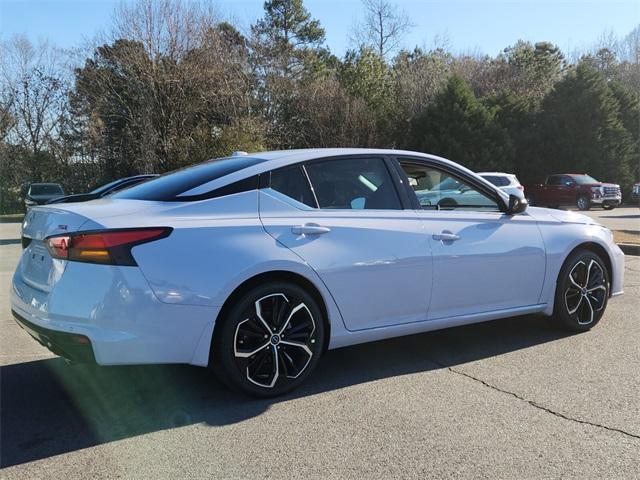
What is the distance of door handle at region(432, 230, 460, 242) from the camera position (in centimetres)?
447

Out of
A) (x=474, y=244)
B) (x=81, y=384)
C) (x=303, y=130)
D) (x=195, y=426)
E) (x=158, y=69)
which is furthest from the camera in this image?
(x=303, y=130)

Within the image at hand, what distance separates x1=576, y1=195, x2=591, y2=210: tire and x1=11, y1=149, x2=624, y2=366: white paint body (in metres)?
24.8

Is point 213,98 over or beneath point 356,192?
over

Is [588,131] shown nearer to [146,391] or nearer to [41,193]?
→ [41,193]

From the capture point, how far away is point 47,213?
380 cm

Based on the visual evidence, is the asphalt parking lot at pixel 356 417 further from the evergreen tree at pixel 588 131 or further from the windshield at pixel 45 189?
the evergreen tree at pixel 588 131

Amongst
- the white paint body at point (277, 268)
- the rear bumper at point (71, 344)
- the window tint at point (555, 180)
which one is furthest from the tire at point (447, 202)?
the window tint at point (555, 180)

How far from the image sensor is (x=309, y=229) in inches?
156

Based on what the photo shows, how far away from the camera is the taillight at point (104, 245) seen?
337 cm

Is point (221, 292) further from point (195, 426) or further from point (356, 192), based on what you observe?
point (356, 192)

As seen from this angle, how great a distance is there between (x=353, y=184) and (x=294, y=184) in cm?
50

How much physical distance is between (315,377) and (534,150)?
115 feet

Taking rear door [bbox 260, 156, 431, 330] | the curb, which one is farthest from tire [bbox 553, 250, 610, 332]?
the curb

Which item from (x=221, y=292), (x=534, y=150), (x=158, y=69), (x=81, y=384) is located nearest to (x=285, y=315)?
(x=221, y=292)
